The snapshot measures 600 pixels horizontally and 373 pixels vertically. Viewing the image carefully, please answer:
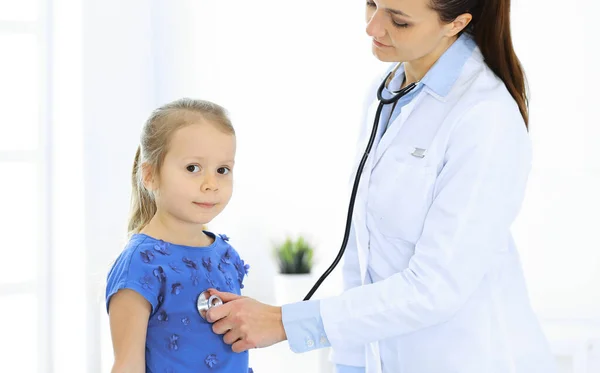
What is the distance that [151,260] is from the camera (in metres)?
1.47

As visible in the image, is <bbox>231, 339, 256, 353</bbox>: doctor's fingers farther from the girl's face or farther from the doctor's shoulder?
the doctor's shoulder

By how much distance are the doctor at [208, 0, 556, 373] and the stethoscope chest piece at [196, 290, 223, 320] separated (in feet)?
0.06

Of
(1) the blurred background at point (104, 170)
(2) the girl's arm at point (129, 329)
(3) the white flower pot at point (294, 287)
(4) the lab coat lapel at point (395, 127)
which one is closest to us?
(2) the girl's arm at point (129, 329)

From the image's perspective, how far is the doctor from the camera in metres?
1.47

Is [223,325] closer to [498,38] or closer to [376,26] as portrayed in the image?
[376,26]

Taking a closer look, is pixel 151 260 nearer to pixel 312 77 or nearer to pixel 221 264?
pixel 221 264

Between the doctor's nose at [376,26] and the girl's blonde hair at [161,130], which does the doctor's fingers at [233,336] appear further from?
the doctor's nose at [376,26]

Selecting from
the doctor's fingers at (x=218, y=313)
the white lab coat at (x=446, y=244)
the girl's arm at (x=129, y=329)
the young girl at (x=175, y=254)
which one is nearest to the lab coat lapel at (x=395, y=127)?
the white lab coat at (x=446, y=244)

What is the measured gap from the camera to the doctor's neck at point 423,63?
167cm

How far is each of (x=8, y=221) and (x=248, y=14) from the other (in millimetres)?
1321

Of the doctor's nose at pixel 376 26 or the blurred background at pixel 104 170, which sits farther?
the blurred background at pixel 104 170

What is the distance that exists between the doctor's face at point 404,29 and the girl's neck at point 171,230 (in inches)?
20.6

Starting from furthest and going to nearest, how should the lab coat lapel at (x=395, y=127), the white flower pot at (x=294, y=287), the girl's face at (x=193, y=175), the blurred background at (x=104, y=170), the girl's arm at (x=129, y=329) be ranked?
the white flower pot at (x=294, y=287) → the blurred background at (x=104, y=170) → the lab coat lapel at (x=395, y=127) → the girl's face at (x=193, y=175) → the girl's arm at (x=129, y=329)

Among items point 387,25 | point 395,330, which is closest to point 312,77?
point 387,25
